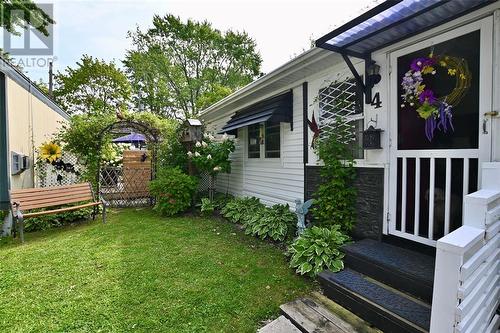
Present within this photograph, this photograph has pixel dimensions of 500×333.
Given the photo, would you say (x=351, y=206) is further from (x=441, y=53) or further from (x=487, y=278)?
(x=441, y=53)

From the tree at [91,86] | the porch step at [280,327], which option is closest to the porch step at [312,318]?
the porch step at [280,327]

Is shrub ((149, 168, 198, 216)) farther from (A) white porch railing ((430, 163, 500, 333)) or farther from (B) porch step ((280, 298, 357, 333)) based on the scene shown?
(A) white porch railing ((430, 163, 500, 333))

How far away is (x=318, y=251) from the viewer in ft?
9.84

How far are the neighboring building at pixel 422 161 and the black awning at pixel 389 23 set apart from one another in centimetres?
1

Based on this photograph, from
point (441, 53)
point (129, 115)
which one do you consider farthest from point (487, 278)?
point (129, 115)

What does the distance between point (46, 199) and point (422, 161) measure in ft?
21.5

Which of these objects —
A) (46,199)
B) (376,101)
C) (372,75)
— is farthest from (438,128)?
(46,199)

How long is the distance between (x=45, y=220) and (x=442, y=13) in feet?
24.0

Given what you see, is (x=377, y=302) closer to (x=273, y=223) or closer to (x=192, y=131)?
(x=273, y=223)

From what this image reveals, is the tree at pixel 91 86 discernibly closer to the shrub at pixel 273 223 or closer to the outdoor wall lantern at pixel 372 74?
the shrub at pixel 273 223

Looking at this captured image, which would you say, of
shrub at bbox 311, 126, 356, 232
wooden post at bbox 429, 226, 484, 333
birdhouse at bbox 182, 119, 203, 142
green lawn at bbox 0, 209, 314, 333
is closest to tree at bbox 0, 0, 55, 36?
birdhouse at bbox 182, 119, 203, 142

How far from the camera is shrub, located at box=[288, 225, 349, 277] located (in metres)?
2.89

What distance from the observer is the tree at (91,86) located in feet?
54.9

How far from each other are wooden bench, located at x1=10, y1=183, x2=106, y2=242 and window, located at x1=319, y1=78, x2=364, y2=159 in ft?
17.1
